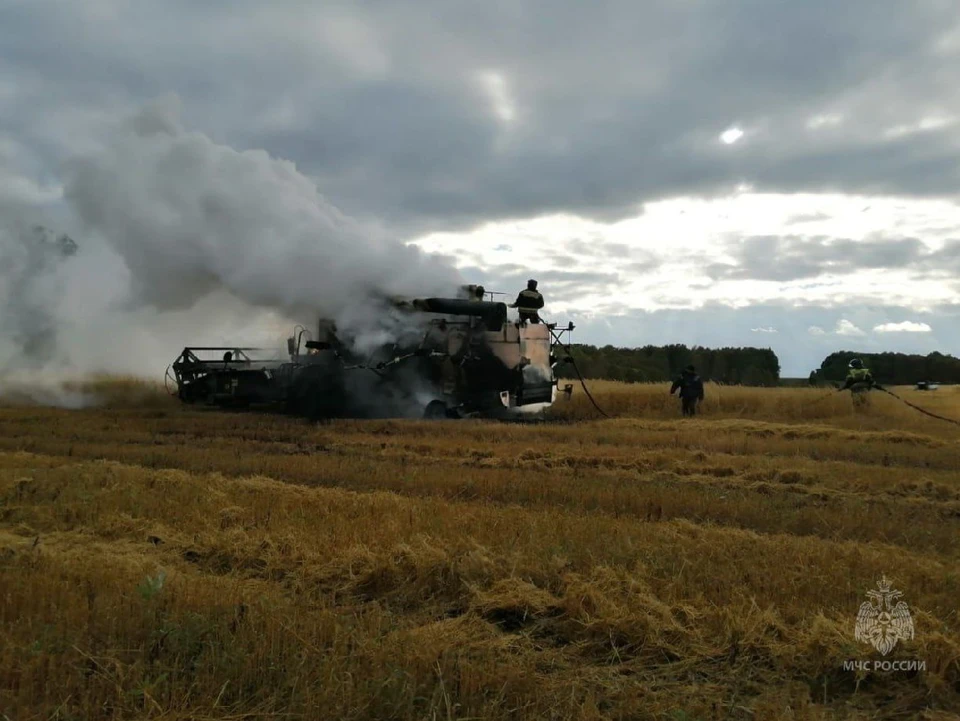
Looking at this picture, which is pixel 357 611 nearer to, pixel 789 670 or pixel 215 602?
pixel 215 602

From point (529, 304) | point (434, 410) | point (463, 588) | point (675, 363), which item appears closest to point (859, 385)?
point (529, 304)

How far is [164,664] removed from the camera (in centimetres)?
452

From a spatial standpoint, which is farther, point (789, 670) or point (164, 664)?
point (789, 670)

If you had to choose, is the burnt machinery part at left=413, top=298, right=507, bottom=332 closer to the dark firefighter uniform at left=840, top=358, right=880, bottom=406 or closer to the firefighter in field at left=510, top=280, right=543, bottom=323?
the firefighter in field at left=510, top=280, right=543, bottom=323

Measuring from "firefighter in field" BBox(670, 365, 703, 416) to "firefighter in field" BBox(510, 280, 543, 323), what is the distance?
→ 4.63 m

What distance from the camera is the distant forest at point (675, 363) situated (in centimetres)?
4853

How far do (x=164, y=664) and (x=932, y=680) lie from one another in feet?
14.4

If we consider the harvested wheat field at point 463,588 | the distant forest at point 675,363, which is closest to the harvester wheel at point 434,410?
the harvested wheat field at point 463,588

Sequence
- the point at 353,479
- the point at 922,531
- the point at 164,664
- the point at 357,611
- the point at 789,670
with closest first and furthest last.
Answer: the point at 164,664 → the point at 789,670 → the point at 357,611 → the point at 922,531 → the point at 353,479

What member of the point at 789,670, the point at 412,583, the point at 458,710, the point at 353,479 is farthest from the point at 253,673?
the point at 353,479

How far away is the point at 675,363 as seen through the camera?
55.5 meters

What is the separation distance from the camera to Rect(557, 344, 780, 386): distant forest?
48.5 m

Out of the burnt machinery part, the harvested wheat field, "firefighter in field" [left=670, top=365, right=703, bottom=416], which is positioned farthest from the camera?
"firefighter in field" [left=670, top=365, right=703, bottom=416]

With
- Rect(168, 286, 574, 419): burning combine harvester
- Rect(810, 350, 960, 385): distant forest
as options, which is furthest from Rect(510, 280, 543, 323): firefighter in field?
Rect(810, 350, 960, 385): distant forest
